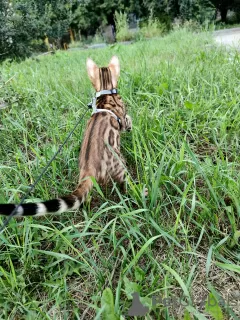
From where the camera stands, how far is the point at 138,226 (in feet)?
5.20

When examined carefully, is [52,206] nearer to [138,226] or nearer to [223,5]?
[138,226]

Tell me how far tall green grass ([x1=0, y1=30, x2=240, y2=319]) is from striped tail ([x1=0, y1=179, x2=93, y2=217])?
0.51ft

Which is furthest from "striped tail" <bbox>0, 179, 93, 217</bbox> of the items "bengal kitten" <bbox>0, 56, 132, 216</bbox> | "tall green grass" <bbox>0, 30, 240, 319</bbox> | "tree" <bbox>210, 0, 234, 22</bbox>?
"tree" <bbox>210, 0, 234, 22</bbox>

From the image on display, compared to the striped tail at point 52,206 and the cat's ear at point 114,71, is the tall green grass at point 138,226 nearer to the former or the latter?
the striped tail at point 52,206

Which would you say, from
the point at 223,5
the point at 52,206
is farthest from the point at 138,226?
the point at 223,5

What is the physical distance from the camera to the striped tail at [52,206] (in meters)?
1.11

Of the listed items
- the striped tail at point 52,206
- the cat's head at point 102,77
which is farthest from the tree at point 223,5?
the striped tail at point 52,206

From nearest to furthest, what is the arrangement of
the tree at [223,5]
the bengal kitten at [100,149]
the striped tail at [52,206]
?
the striped tail at [52,206] < the bengal kitten at [100,149] < the tree at [223,5]

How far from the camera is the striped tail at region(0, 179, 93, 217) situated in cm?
111

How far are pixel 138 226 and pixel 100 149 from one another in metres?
0.59

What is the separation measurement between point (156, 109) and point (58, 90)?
1.36 m

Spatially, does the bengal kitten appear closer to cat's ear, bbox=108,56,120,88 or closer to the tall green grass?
cat's ear, bbox=108,56,120,88

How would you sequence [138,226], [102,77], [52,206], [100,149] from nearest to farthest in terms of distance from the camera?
[52,206]
[138,226]
[100,149]
[102,77]

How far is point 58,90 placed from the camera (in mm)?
3346
